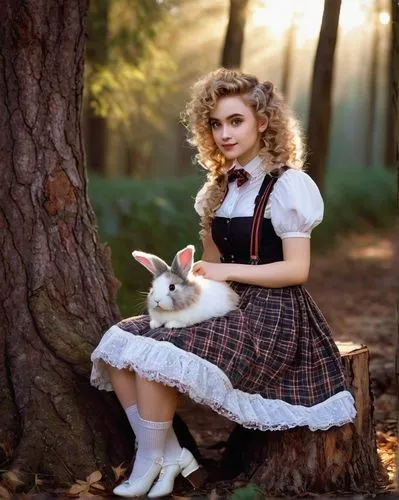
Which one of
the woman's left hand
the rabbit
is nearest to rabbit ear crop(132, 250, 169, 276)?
the rabbit

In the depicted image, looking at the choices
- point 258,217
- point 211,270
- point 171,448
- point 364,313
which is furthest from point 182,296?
point 364,313

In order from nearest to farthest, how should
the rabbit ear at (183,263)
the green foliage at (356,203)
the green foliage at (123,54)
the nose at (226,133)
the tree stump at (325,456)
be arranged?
the rabbit ear at (183,263), the tree stump at (325,456), the nose at (226,133), the green foliage at (123,54), the green foliage at (356,203)

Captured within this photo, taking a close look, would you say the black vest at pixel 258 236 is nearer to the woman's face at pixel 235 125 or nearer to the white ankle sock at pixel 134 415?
the woman's face at pixel 235 125

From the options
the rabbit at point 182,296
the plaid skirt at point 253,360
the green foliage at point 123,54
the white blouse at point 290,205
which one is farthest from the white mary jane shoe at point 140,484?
the green foliage at point 123,54

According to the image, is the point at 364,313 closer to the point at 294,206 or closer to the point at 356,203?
the point at 294,206

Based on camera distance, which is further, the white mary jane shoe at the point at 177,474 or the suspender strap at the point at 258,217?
the suspender strap at the point at 258,217

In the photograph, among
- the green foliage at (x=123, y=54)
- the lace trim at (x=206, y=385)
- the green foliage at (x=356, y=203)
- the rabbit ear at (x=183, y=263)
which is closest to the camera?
the lace trim at (x=206, y=385)

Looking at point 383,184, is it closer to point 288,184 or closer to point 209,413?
point 209,413

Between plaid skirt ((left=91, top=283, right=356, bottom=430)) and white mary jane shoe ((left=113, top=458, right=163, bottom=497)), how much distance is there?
378mm

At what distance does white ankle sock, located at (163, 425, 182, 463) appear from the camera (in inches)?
136

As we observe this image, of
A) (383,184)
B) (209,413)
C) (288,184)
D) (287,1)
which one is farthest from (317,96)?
(383,184)

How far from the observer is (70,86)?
3875 millimetres

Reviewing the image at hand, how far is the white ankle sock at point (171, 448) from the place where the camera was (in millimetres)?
3448

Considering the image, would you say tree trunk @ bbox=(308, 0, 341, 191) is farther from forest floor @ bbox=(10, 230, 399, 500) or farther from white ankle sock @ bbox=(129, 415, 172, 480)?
white ankle sock @ bbox=(129, 415, 172, 480)
